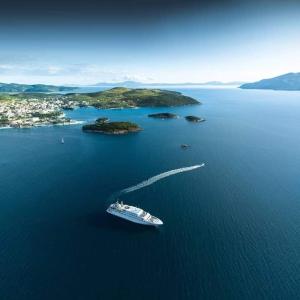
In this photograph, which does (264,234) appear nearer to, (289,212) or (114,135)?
(289,212)

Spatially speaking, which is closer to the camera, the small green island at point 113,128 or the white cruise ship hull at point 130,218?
the white cruise ship hull at point 130,218

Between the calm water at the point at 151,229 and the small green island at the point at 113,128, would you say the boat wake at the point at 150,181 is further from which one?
the small green island at the point at 113,128

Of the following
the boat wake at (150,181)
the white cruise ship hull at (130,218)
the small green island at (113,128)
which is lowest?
the small green island at (113,128)

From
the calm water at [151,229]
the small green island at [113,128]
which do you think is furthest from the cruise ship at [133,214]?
the small green island at [113,128]

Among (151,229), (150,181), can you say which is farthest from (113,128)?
(151,229)

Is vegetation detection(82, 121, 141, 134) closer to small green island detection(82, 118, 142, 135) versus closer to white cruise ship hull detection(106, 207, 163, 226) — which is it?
small green island detection(82, 118, 142, 135)
